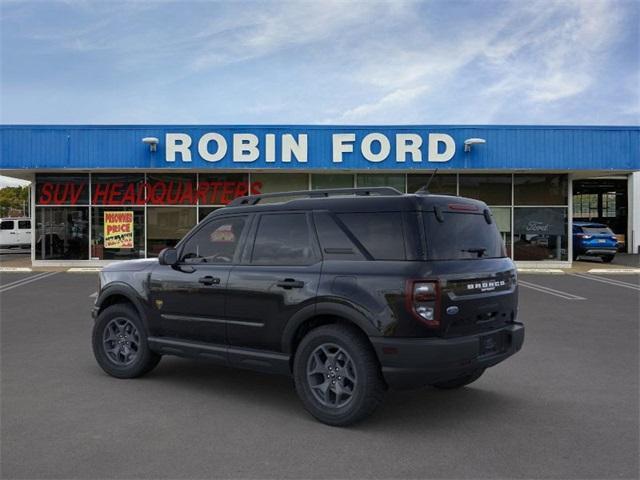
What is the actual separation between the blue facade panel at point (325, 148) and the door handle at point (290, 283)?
1583 cm

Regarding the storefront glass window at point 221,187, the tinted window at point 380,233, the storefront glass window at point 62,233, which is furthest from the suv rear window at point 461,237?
the storefront glass window at point 62,233

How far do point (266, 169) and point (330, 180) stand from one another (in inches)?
102

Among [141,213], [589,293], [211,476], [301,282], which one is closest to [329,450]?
[211,476]

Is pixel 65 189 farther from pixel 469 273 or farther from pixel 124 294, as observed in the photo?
pixel 469 273

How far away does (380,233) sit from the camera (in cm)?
481

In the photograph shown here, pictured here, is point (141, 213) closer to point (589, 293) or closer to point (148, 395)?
point (589, 293)

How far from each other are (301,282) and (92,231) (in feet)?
62.2

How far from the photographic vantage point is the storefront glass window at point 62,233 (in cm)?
2211

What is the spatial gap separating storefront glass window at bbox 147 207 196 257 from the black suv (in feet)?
53.5

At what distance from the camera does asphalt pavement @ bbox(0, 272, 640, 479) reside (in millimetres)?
3986

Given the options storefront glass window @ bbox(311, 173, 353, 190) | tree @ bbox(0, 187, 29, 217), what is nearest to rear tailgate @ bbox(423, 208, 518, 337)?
storefront glass window @ bbox(311, 173, 353, 190)

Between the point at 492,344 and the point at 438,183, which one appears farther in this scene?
the point at 438,183

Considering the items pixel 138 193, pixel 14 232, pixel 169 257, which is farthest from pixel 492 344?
pixel 14 232

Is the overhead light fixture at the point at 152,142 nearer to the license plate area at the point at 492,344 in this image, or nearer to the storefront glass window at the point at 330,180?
the storefront glass window at the point at 330,180
